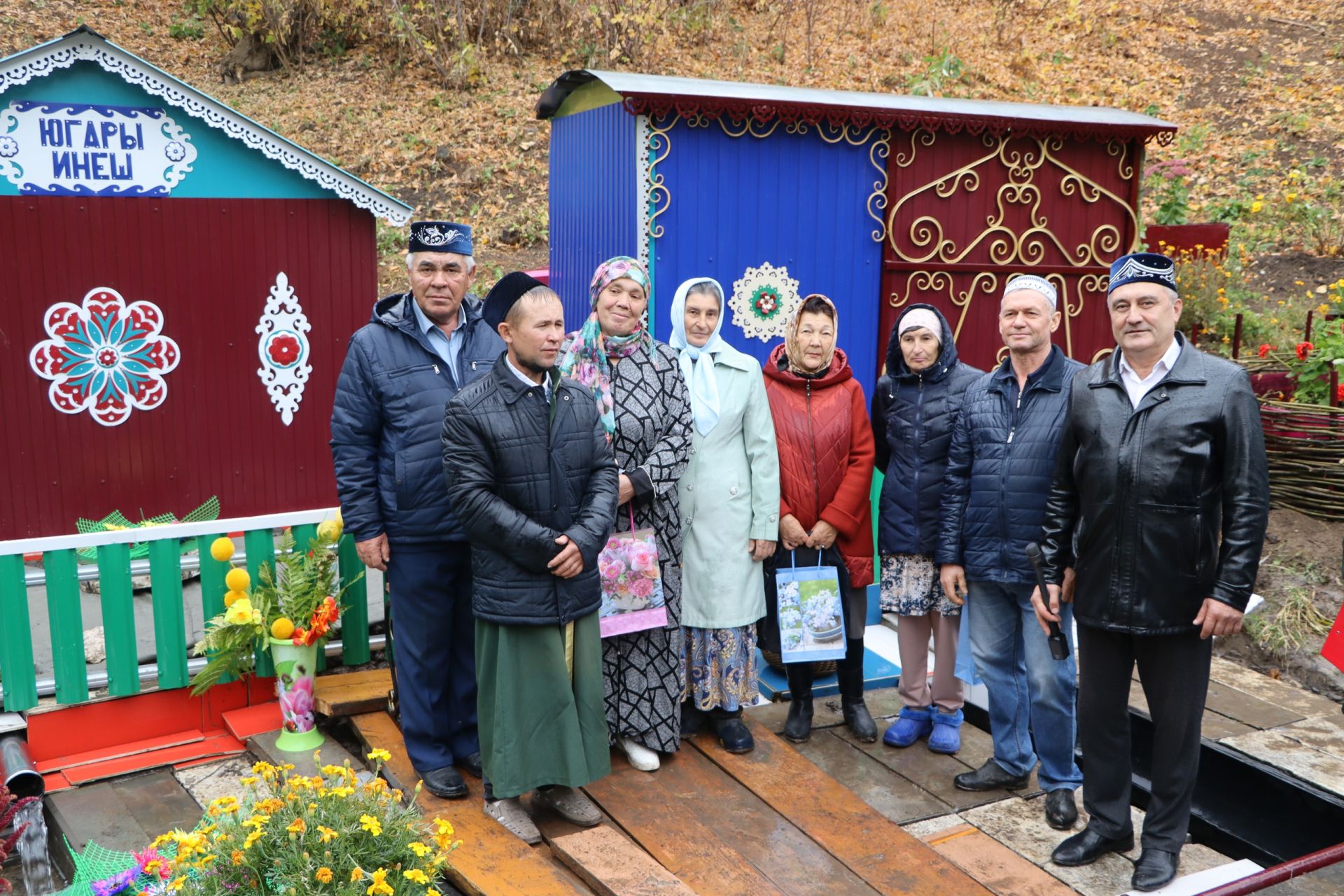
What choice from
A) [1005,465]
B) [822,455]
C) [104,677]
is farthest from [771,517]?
[104,677]

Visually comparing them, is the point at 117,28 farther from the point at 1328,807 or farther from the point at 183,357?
the point at 1328,807

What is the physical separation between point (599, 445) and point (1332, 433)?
182 inches

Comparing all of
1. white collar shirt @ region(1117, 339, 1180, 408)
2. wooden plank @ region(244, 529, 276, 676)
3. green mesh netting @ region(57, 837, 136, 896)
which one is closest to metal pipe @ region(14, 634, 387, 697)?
wooden plank @ region(244, 529, 276, 676)

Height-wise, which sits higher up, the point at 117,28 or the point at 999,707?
the point at 117,28

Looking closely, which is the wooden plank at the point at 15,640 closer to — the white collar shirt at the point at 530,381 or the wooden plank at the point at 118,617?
the wooden plank at the point at 118,617

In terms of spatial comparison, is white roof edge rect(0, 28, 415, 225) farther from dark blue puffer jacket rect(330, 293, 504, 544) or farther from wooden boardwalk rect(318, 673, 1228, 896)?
wooden boardwalk rect(318, 673, 1228, 896)

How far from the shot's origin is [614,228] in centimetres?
525

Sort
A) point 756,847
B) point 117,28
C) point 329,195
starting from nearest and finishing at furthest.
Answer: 1. point 756,847
2. point 329,195
3. point 117,28

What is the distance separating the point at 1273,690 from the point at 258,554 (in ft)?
15.7

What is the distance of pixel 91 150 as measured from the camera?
5.98 meters

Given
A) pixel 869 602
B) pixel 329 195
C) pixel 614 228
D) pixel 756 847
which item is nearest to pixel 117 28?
pixel 329 195

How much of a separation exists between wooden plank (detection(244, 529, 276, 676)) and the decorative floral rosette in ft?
7.74

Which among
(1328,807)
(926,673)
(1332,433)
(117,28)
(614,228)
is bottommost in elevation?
(1328,807)

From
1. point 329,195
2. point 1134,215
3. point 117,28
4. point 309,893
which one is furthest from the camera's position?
point 117,28
